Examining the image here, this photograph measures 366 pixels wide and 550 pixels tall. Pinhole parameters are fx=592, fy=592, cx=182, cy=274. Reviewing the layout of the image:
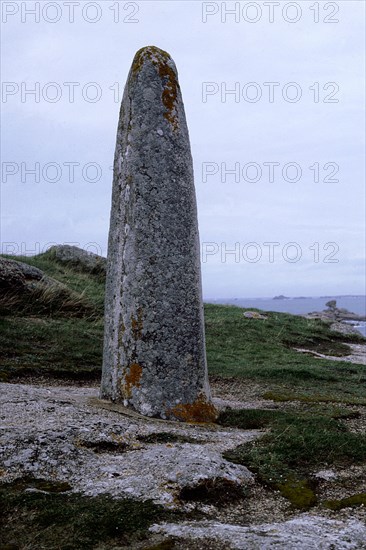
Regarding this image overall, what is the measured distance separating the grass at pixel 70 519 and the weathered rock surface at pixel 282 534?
0.73ft

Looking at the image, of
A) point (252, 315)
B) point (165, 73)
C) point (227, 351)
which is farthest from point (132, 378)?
point (252, 315)

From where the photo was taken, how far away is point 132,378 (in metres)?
8.31

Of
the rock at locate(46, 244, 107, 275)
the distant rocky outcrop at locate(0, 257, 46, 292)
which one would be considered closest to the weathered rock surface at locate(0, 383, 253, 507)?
the distant rocky outcrop at locate(0, 257, 46, 292)

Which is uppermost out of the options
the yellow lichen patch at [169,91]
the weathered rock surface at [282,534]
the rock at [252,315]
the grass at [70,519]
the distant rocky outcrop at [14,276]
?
the yellow lichen patch at [169,91]

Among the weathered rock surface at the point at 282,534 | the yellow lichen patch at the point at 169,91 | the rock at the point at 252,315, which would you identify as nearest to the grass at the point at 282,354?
the rock at the point at 252,315

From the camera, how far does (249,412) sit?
28.7ft

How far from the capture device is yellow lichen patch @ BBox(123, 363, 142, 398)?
27.2 feet

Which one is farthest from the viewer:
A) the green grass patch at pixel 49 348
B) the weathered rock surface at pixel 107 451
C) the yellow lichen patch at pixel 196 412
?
the green grass patch at pixel 49 348

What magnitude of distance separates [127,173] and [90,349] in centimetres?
594

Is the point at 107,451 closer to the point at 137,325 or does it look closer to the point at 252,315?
the point at 137,325

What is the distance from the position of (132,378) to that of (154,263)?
166 centimetres

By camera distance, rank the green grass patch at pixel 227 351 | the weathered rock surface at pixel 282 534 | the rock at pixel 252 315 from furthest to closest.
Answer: the rock at pixel 252 315 < the green grass patch at pixel 227 351 < the weathered rock surface at pixel 282 534

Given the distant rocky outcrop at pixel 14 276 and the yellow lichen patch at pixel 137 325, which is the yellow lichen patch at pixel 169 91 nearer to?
the yellow lichen patch at pixel 137 325

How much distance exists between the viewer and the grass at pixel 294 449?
235 inches
